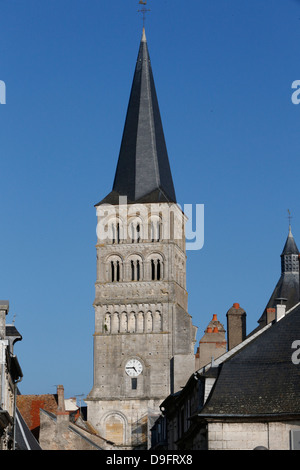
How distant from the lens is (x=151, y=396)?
294 ft

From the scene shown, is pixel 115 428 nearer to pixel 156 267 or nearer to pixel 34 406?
pixel 156 267

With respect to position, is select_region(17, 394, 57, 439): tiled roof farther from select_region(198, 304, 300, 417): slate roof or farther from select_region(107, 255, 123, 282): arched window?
select_region(198, 304, 300, 417): slate roof

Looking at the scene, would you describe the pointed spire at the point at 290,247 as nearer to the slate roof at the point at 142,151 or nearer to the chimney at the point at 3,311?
the slate roof at the point at 142,151

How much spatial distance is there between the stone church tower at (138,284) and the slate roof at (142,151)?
0.30 feet

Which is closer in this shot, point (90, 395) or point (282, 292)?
point (282, 292)

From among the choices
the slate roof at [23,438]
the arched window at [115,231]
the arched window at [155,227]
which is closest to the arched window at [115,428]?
the arched window at [115,231]

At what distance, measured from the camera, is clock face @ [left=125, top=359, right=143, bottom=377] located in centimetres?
9106

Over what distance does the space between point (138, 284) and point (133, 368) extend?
7.63 metres

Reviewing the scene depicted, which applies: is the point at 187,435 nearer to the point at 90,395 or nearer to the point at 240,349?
the point at 240,349

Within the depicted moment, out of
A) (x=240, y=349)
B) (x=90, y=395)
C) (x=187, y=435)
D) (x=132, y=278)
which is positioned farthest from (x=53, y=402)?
(x=240, y=349)

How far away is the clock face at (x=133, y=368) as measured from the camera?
91062 mm

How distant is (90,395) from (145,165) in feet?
73.0

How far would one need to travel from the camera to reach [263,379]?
33.0 m
